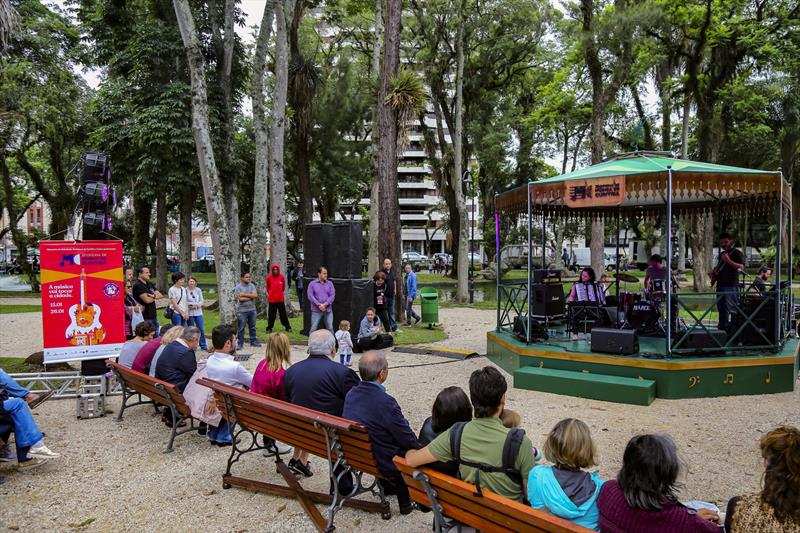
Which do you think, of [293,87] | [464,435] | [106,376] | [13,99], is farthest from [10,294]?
[464,435]

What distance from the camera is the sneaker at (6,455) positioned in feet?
16.6

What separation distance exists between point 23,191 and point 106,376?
40.7m

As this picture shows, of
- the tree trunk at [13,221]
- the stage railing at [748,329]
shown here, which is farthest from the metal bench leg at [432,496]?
the tree trunk at [13,221]

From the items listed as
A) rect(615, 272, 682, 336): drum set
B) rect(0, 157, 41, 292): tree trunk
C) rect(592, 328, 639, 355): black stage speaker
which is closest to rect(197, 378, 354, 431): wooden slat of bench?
rect(592, 328, 639, 355): black stage speaker

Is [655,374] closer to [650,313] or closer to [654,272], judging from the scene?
[650,313]

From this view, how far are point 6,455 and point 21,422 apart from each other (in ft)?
1.41

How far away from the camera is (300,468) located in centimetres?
506

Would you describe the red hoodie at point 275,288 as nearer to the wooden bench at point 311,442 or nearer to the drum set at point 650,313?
the drum set at point 650,313

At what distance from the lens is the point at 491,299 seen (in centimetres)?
2359

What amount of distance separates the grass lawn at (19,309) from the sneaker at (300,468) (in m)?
17.6

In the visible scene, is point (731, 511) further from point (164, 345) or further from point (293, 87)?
point (293, 87)

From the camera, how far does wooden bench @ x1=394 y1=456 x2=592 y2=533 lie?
262cm

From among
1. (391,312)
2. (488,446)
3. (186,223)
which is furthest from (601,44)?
(488,446)

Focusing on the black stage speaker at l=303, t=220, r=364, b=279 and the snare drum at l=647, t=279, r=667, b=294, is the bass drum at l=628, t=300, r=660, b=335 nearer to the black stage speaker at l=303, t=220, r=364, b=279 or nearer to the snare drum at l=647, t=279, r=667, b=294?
the snare drum at l=647, t=279, r=667, b=294
